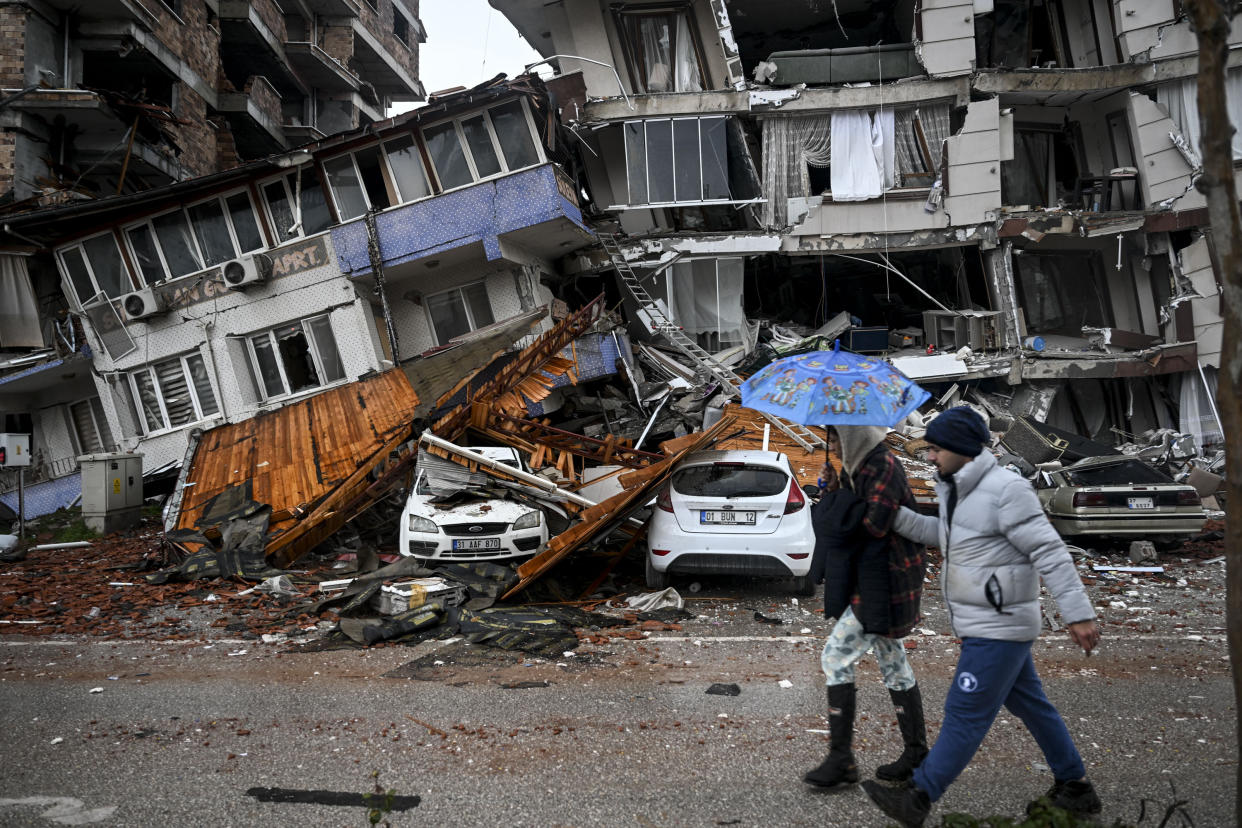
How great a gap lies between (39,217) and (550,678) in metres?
16.1

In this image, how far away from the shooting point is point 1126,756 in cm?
438

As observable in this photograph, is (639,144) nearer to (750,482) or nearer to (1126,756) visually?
(750,482)

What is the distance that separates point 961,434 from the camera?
3.53 m

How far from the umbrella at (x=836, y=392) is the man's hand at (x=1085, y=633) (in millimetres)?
1310

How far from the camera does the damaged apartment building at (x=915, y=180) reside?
1956 centimetres

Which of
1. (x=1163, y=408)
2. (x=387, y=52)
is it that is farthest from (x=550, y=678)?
(x=387, y=52)

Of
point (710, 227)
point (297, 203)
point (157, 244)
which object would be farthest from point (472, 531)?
point (710, 227)

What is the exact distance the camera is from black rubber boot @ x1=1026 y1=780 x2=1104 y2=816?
11.7 ft

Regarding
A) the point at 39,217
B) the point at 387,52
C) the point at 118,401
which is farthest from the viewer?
the point at 387,52

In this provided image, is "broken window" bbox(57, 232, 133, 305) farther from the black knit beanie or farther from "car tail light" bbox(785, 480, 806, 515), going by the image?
the black knit beanie

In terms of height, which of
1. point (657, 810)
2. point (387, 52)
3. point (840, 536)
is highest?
point (387, 52)

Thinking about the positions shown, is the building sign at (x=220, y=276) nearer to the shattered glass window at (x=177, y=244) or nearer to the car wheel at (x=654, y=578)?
the shattered glass window at (x=177, y=244)

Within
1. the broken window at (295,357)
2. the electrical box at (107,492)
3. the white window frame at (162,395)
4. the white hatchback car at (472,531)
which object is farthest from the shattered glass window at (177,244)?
the white hatchback car at (472,531)

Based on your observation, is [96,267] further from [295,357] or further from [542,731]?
[542,731]
